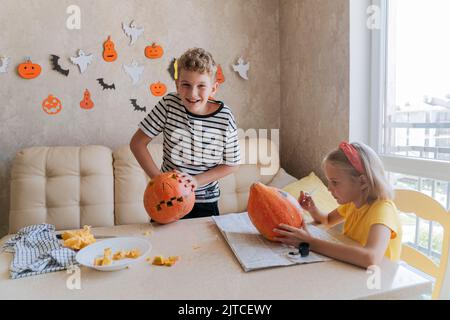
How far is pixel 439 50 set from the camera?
5.29 ft

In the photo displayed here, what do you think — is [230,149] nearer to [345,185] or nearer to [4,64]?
[345,185]

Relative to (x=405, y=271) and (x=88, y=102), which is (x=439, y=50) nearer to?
(x=405, y=271)

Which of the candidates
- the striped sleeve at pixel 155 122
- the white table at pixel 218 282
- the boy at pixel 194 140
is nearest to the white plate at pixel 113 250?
the white table at pixel 218 282

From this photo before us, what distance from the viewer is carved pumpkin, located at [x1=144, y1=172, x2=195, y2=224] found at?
1.12 m

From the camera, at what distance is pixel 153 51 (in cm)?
247

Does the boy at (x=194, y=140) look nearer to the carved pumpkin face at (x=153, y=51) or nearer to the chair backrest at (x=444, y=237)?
the chair backrest at (x=444, y=237)

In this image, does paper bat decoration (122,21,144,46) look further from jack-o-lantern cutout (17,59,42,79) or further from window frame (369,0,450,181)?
window frame (369,0,450,181)

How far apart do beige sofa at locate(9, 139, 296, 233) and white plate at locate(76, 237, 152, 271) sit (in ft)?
3.95

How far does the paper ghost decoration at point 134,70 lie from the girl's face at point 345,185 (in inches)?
69.7

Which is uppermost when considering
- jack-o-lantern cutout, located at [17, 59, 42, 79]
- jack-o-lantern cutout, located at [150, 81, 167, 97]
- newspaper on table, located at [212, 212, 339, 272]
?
jack-o-lantern cutout, located at [17, 59, 42, 79]

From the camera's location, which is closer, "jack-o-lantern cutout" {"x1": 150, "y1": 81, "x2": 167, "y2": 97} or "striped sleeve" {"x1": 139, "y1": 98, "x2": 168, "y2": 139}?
"striped sleeve" {"x1": 139, "y1": 98, "x2": 168, "y2": 139}

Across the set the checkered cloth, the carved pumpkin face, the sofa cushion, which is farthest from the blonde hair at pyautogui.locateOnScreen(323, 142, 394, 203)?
the carved pumpkin face

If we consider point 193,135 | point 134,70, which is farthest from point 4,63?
point 193,135

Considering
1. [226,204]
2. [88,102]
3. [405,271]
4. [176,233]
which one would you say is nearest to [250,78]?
[226,204]
